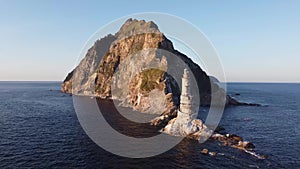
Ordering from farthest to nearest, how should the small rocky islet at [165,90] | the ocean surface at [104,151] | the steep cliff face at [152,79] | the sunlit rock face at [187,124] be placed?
the steep cliff face at [152,79] < the small rocky islet at [165,90] < the sunlit rock face at [187,124] < the ocean surface at [104,151]

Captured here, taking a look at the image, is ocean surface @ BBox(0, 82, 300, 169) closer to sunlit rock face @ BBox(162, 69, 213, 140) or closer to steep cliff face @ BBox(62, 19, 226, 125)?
sunlit rock face @ BBox(162, 69, 213, 140)

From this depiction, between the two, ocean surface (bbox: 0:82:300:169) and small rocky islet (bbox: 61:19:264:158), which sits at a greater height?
small rocky islet (bbox: 61:19:264:158)

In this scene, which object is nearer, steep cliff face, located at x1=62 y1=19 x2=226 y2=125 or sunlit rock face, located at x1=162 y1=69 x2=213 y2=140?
sunlit rock face, located at x1=162 y1=69 x2=213 y2=140

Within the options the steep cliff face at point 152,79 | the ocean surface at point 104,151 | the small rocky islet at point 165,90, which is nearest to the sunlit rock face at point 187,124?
the small rocky islet at point 165,90

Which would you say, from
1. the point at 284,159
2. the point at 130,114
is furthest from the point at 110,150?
the point at 130,114

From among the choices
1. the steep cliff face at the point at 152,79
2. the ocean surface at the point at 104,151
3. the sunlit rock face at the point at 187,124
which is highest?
the steep cliff face at the point at 152,79

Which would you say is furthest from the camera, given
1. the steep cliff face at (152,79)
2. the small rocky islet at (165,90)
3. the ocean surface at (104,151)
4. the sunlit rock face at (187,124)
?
the steep cliff face at (152,79)

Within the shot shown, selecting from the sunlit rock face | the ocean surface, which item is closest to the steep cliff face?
the sunlit rock face

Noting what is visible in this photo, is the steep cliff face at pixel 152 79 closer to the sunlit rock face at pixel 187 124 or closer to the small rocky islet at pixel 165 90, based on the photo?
the small rocky islet at pixel 165 90

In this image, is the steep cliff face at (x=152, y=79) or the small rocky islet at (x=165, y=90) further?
the steep cliff face at (x=152, y=79)
